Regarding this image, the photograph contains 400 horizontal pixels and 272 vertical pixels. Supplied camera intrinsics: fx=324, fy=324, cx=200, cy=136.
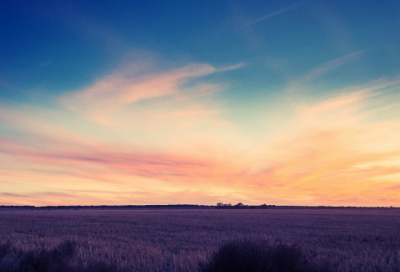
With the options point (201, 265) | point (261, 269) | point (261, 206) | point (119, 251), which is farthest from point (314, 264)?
point (261, 206)

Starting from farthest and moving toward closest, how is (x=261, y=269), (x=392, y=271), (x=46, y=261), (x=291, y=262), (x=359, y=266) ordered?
(x=359, y=266) < (x=392, y=271) < (x=46, y=261) < (x=291, y=262) < (x=261, y=269)

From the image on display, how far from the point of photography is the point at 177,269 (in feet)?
31.9

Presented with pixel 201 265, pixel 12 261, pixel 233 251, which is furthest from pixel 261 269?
pixel 12 261

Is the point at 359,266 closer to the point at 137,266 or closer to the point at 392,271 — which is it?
the point at 392,271

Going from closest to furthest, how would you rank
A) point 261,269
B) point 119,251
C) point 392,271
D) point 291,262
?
point 261,269, point 291,262, point 392,271, point 119,251

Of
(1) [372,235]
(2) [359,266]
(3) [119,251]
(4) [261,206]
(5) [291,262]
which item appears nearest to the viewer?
(5) [291,262]

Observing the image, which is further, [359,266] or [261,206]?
[261,206]

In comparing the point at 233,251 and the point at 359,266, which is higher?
the point at 233,251

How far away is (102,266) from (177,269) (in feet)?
7.80

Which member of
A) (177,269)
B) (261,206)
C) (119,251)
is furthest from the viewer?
(261,206)

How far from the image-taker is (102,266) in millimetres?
8344

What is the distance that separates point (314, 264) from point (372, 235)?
676 inches

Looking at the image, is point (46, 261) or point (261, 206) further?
point (261, 206)

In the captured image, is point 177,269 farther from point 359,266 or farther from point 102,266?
point 359,266
